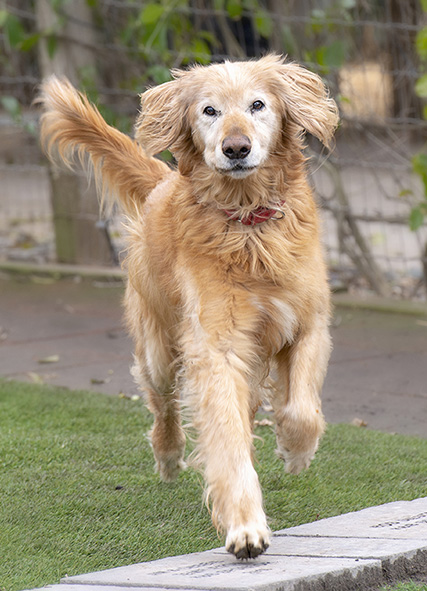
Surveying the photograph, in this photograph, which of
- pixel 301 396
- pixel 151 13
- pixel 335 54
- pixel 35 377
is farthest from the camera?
pixel 151 13

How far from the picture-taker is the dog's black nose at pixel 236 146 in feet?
10.2

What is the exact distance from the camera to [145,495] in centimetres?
363

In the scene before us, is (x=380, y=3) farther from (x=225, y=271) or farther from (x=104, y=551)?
(x=104, y=551)

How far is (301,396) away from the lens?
10.6ft

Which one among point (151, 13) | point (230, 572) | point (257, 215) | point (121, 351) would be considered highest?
point (151, 13)

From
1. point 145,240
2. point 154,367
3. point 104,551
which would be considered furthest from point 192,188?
point 104,551

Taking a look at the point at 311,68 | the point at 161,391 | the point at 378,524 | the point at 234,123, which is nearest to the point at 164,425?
the point at 161,391

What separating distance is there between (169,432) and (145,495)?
0.34 meters

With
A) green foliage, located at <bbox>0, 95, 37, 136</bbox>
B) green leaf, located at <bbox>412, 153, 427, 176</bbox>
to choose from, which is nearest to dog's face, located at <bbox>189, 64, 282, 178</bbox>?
green leaf, located at <bbox>412, 153, 427, 176</bbox>

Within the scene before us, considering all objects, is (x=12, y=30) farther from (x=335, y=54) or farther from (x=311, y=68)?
(x=335, y=54)

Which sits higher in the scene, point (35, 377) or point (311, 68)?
point (311, 68)

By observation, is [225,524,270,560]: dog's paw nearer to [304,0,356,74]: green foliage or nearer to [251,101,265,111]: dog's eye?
[251,101,265,111]: dog's eye

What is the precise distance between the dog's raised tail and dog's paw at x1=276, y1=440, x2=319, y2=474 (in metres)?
1.35

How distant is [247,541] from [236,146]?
127 centimetres
